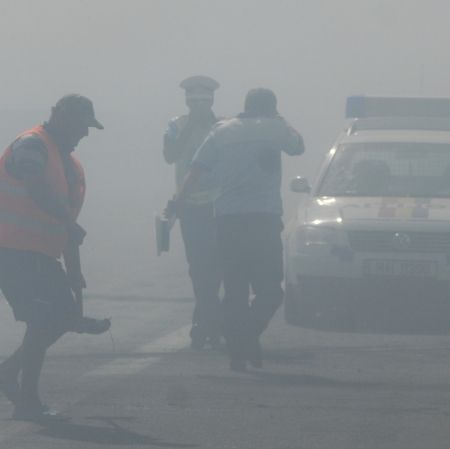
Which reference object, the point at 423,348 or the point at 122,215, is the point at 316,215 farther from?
the point at 122,215

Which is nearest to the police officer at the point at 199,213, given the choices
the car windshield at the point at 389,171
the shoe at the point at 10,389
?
the car windshield at the point at 389,171

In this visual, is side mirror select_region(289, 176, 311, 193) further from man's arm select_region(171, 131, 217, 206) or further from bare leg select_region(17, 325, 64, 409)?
bare leg select_region(17, 325, 64, 409)

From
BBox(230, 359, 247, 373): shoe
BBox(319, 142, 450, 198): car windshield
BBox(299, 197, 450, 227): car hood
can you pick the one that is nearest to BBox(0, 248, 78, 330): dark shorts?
BBox(230, 359, 247, 373): shoe

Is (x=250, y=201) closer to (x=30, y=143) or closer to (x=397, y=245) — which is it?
(x=30, y=143)

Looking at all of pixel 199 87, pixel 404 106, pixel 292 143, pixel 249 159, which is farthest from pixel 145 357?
pixel 404 106

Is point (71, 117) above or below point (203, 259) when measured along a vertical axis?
above

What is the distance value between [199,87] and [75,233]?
3237 millimetres

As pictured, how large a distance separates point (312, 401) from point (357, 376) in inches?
39.8

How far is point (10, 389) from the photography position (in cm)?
894

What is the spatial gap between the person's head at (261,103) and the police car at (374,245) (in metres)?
2.31

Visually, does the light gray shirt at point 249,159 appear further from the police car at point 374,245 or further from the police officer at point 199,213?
the police car at point 374,245

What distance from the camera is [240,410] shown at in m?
8.73

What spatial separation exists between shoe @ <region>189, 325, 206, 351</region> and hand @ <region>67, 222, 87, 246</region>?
2704 millimetres

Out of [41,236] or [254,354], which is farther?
[254,354]
